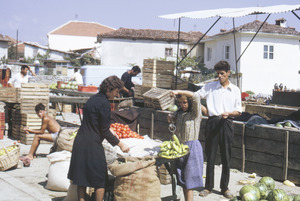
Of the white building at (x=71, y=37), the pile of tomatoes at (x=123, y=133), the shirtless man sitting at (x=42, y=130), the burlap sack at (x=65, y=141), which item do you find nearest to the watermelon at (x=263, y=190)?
the pile of tomatoes at (x=123, y=133)

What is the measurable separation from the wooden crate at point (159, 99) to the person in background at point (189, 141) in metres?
4.58

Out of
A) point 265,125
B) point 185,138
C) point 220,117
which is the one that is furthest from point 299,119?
point 185,138

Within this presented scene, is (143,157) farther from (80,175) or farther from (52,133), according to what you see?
(52,133)

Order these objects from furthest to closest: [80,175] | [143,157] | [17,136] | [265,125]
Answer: [17,136] → [265,125] → [143,157] → [80,175]

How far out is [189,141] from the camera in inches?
207

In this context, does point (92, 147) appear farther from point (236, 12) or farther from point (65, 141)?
point (236, 12)

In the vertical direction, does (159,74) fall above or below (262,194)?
above

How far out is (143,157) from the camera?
17.1ft

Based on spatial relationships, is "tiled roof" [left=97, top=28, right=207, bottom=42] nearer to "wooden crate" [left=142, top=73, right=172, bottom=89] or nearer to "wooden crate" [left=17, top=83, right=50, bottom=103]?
"wooden crate" [left=142, top=73, right=172, bottom=89]

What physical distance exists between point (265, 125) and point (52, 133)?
4816 mm

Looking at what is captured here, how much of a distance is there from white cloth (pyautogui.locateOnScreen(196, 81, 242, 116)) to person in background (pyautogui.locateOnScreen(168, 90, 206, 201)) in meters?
1.12

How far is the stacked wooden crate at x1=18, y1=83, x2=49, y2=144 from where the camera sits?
10.7 meters

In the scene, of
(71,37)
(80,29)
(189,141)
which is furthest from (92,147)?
(80,29)

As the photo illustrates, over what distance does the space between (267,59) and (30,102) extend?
2610 centimetres
